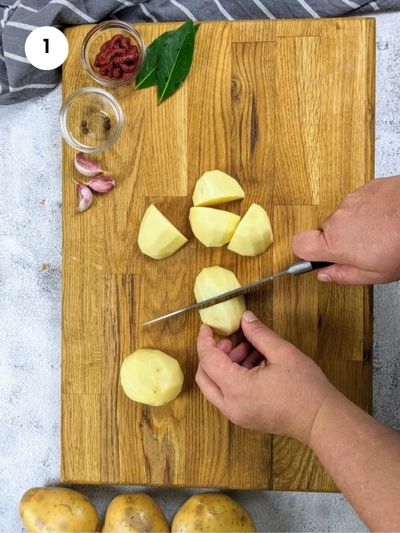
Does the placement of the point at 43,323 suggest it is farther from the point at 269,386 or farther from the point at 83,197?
the point at 269,386

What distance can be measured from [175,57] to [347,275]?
27.2 inches

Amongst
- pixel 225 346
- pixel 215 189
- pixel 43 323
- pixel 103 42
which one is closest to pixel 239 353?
pixel 225 346

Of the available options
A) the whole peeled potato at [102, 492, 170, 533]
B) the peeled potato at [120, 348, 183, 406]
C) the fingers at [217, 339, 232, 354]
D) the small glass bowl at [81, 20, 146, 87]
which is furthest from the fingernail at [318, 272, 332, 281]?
the whole peeled potato at [102, 492, 170, 533]

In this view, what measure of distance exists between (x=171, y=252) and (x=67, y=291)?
293mm

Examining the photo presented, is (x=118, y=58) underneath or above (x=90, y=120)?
above

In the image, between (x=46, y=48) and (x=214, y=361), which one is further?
(x=46, y=48)

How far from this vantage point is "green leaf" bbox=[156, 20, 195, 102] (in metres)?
1.52

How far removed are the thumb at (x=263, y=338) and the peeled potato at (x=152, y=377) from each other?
0.21 m

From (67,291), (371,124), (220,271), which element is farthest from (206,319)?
(371,124)

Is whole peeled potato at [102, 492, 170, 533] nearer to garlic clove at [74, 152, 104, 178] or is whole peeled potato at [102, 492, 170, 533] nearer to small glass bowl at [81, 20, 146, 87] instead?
garlic clove at [74, 152, 104, 178]

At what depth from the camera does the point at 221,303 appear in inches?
58.6

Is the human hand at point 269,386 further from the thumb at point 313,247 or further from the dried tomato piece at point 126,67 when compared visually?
the dried tomato piece at point 126,67

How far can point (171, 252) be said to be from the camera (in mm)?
1533

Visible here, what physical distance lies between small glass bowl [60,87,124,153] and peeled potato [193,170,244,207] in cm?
26
